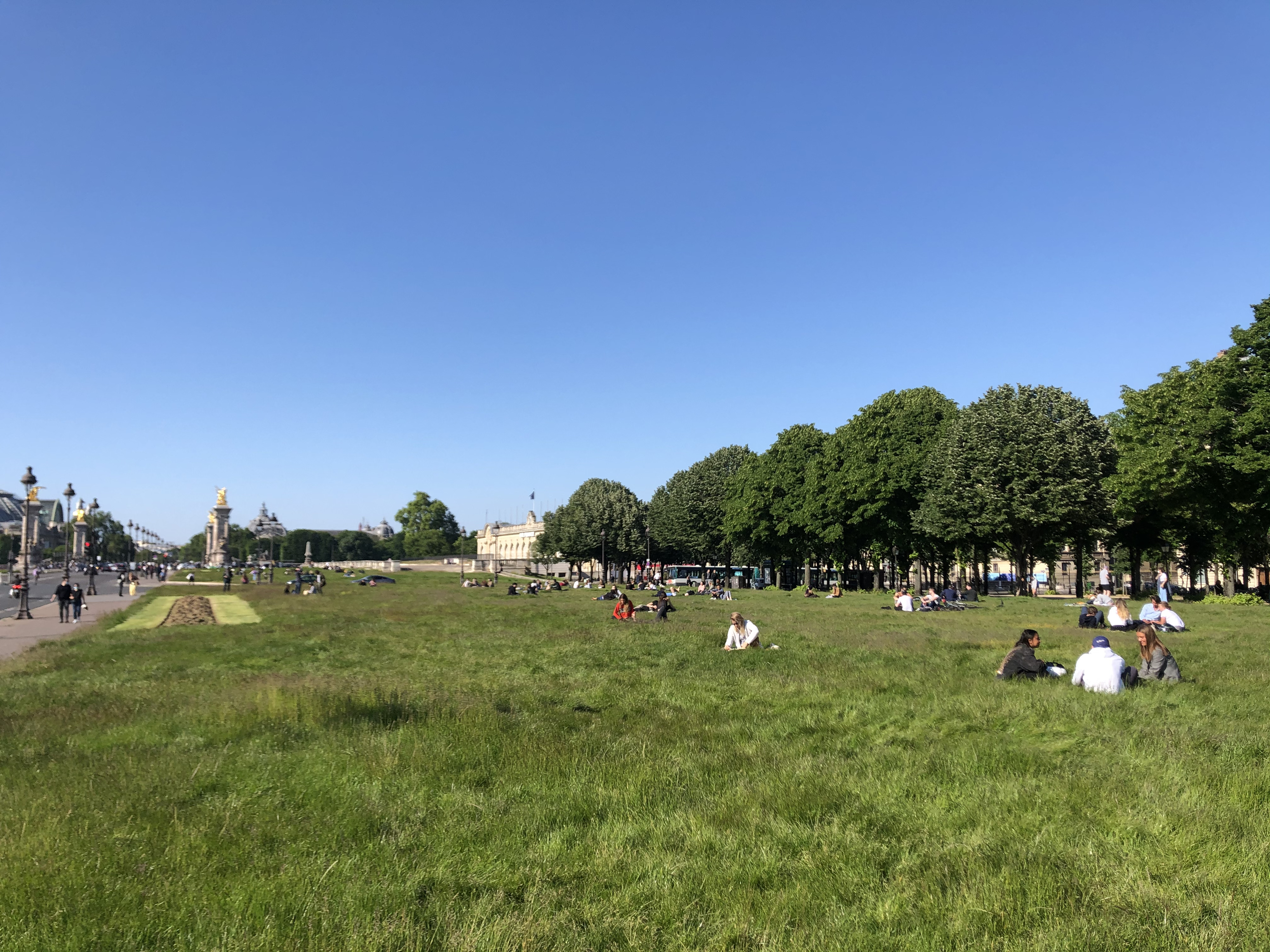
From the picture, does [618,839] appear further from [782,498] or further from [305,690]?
[782,498]

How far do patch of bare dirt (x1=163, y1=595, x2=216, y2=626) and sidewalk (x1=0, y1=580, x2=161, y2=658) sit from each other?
2.79 meters

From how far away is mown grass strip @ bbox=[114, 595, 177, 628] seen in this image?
33219mm

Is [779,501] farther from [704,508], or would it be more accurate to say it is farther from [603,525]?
[603,525]

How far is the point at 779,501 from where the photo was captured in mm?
75125

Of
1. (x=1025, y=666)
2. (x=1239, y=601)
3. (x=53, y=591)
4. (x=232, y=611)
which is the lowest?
(x=53, y=591)

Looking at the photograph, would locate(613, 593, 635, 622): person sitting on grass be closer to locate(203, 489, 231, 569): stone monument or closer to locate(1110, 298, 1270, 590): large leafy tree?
locate(1110, 298, 1270, 590): large leafy tree

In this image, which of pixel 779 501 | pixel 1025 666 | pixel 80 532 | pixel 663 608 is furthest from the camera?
pixel 80 532

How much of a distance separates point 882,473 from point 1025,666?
48.6 metres

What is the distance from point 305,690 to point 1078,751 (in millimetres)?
11469

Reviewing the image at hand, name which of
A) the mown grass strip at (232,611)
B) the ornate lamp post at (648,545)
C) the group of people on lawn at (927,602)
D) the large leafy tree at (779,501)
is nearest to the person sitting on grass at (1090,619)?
the group of people on lawn at (927,602)

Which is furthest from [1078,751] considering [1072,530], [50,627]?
[1072,530]

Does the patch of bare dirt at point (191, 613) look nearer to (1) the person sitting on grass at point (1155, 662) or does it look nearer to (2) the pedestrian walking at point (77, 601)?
(2) the pedestrian walking at point (77, 601)

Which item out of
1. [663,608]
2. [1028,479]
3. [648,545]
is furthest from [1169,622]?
[648,545]

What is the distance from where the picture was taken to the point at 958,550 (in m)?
64.6
